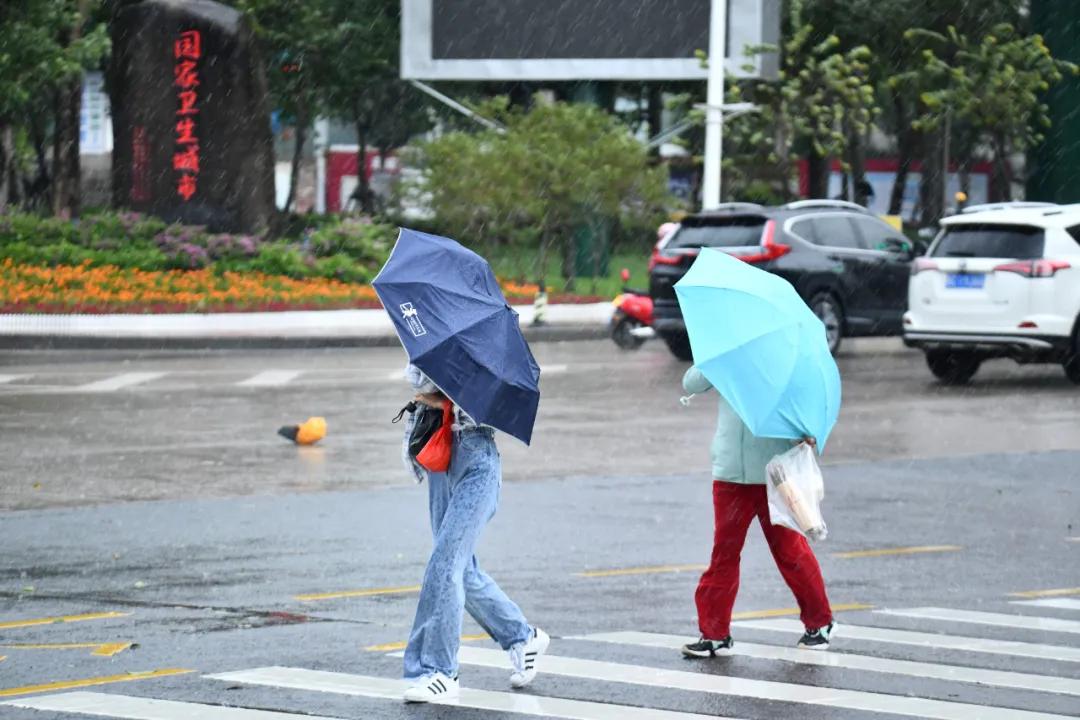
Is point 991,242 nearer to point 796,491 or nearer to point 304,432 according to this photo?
point 304,432

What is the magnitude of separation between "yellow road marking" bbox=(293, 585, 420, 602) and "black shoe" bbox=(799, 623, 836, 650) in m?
2.16

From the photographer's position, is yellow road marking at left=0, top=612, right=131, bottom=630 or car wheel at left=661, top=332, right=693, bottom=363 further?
car wheel at left=661, top=332, right=693, bottom=363

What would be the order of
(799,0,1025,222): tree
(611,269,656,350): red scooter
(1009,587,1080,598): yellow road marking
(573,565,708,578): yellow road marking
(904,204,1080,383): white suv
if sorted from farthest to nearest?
(799,0,1025,222): tree < (611,269,656,350): red scooter < (904,204,1080,383): white suv < (573,565,708,578): yellow road marking < (1009,587,1080,598): yellow road marking

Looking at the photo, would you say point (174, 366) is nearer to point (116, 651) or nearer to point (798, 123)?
point (116, 651)

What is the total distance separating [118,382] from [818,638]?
13.8 metres

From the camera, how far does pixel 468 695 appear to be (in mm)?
7648

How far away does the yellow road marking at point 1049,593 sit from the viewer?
400 inches

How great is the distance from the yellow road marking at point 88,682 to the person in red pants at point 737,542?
2006 mm

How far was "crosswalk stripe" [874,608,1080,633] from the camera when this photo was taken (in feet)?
30.3

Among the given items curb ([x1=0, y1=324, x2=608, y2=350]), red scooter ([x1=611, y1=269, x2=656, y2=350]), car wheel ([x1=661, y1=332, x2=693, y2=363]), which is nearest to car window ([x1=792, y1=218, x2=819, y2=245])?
car wheel ([x1=661, y1=332, x2=693, y2=363])

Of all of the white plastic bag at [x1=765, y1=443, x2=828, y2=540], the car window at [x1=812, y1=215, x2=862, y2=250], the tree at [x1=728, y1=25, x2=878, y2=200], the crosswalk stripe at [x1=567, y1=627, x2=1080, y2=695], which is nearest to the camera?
the crosswalk stripe at [x1=567, y1=627, x2=1080, y2=695]

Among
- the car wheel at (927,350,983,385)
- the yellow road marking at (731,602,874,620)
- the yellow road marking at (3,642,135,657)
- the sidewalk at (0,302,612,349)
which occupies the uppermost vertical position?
the yellow road marking at (3,642,135,657)

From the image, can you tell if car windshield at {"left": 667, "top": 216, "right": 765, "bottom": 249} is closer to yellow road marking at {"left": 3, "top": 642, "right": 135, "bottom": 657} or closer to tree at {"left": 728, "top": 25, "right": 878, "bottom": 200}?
tree at {"left": 728, "top": 25, "right": 878, "bottom": 200}

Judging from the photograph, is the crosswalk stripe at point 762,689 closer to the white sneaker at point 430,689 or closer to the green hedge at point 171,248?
the white sneaker at point 430,689
